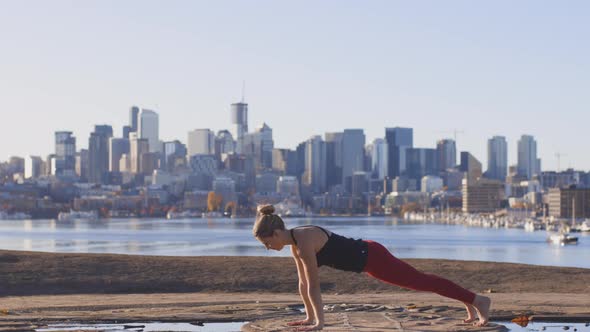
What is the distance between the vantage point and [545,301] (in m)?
18.0

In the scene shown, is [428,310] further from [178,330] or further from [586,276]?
Answer: [586,276]

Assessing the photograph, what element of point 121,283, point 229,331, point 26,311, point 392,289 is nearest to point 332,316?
point 229,331

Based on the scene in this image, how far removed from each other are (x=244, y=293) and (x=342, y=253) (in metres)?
8.40

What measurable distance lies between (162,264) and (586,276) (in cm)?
779

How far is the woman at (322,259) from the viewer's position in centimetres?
1232

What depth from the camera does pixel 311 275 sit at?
1271 cm

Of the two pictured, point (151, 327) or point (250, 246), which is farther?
point (250, 246)

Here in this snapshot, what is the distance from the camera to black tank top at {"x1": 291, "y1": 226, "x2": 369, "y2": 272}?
12805mm

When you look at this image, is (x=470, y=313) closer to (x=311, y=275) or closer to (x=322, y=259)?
(x=322, y=259)

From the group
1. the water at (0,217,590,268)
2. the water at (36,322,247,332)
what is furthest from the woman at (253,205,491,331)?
the water at (0,217,590,268)

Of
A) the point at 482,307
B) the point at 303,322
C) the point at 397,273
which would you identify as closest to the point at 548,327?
the point at 482,307

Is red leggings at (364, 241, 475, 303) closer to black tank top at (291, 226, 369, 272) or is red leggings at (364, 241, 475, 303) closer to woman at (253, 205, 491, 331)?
woman at (253, 205, 491, 331)

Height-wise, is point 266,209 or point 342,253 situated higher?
point 266,209

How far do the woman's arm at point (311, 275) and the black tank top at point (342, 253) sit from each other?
0.15 meters
